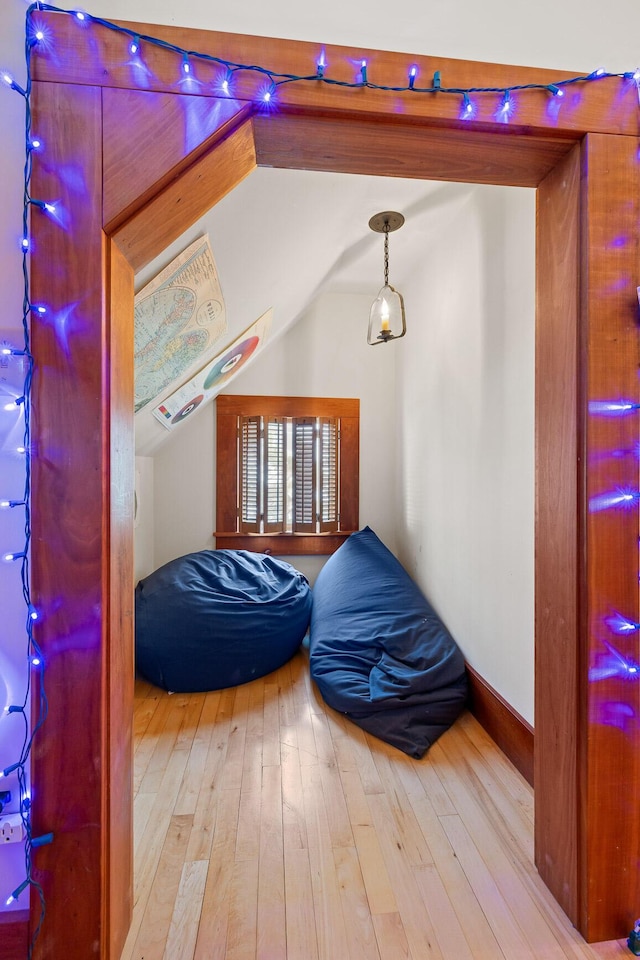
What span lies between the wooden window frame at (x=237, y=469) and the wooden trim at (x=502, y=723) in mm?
1566

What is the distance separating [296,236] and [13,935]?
2.43 meters

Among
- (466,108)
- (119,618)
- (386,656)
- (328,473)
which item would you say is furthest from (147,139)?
(328,473)

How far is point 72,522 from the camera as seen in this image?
883 mm

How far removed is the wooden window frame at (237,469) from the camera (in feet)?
10.8

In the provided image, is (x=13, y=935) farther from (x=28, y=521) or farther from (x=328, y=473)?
(x=328, y=473)

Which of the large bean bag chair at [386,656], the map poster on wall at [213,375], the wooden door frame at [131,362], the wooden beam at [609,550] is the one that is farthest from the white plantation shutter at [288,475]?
the wooden beam at [609,550]

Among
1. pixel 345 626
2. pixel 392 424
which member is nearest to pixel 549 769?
pixel 345 626

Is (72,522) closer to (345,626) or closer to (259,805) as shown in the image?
(259,805)

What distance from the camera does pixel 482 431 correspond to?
192 cm

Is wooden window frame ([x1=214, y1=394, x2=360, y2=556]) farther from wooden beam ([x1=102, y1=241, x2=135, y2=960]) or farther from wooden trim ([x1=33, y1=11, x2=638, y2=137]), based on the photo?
wooden trim ([x1=33, y1=11, x2=638, y2=137])

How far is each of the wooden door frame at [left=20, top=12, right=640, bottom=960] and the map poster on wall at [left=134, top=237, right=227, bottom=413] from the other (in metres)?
0.38

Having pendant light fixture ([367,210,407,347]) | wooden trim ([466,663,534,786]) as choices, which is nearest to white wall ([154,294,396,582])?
pendant light fixture ([367,210,407,347])

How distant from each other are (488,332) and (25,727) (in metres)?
2.06

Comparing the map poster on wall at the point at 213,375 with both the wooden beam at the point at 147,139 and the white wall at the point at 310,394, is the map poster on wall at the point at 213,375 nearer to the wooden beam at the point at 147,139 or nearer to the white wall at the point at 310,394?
the white wall at the point at 310,394
